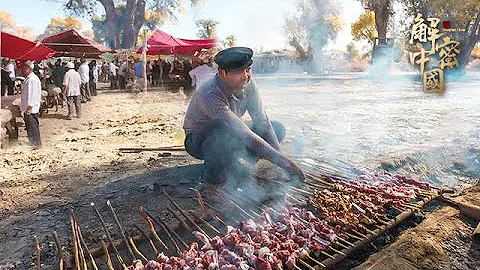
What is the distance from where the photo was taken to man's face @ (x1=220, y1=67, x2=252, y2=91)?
400 centimetres

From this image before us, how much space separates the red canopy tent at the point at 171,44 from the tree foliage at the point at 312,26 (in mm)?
5277

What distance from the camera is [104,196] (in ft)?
14.0

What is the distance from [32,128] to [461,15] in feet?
95.7

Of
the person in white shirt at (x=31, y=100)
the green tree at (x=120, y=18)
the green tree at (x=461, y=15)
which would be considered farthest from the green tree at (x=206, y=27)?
the person in white shirt at (x=31, y=100)

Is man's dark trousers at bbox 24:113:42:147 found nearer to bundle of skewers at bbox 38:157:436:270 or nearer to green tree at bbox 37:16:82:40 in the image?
bundle of skewers at bbox 38:157:436:270

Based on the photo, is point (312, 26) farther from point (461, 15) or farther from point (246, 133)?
point (246, 133)

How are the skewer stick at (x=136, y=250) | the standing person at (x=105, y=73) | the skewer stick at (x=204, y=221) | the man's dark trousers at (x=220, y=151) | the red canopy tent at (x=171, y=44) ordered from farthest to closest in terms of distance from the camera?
the standing person at (x=105, y=73) < the red canopy tent at (x=171, y=44) < the man's dark trousers at (x=220, y=151) < the skewer stick at (x=204, y=221) < the skewer stick at (x=136, y=250)

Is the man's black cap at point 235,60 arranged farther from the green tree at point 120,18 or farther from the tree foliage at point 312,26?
the green tree at point 120,18

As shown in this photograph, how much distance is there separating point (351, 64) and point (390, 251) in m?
51.8

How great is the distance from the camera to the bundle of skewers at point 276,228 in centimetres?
266

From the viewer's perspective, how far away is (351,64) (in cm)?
5156

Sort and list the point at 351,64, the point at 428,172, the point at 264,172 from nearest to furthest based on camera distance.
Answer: the point at 264,172 → the point at 428,172 → the point at 351,64

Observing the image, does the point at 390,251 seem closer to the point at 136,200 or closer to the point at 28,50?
the point at 136,200

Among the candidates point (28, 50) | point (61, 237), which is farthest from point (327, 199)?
point (28, 50)
